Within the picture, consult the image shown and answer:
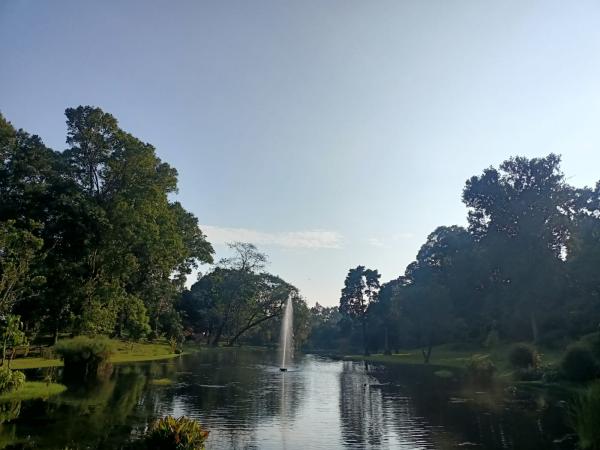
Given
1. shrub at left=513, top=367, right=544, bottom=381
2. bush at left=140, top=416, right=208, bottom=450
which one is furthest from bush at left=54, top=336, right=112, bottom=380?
shrub at left=513, top=367, right=544, bottom=381

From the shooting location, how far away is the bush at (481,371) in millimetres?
46088

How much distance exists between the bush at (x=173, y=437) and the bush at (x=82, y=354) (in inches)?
1109

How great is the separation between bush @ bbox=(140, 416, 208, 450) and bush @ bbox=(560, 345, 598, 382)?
34153mm

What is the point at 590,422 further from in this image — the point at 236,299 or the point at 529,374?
the point at 236,299

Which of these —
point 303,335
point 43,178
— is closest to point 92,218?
point 43,178

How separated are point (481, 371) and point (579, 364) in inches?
405

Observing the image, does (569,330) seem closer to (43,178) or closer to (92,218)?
(92,218)

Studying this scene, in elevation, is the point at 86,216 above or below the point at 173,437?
above

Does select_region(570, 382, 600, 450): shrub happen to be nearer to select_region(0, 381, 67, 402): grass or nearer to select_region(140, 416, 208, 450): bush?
select_region(140, 416, 208, 450): bush

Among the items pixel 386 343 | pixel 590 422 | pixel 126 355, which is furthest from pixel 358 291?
pixel 590 422

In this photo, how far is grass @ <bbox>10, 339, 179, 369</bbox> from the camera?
42.0 meters

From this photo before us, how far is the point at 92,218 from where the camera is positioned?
160ft

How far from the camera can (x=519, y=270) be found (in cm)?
6938

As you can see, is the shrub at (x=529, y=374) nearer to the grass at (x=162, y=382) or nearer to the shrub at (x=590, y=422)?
the shrub at (x=590, y=422)
